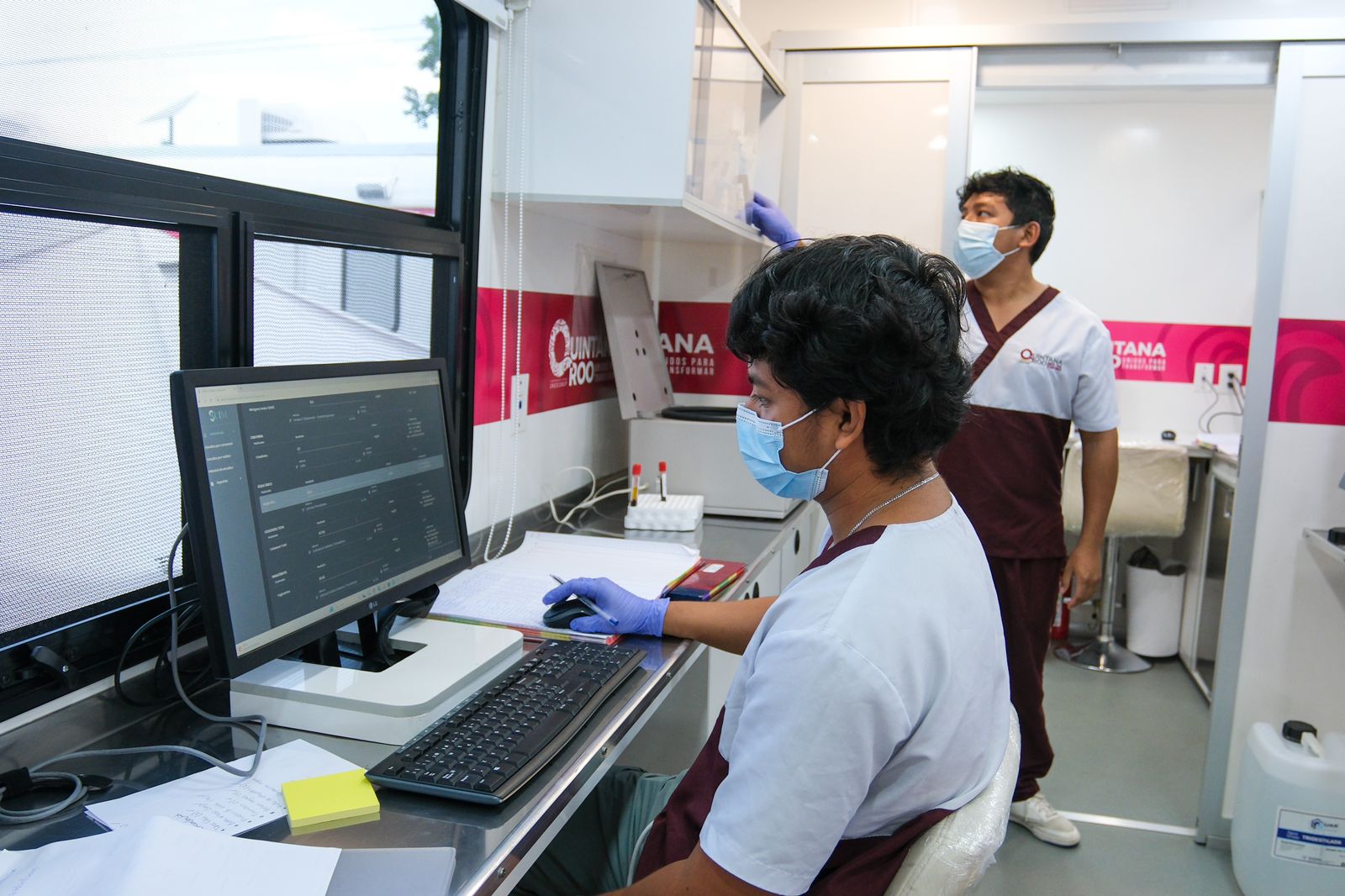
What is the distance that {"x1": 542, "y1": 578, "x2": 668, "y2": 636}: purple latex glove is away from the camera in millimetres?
1540

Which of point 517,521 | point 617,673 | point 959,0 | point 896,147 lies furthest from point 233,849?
point 959,0

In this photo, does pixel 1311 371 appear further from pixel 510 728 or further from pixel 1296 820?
pixel 510 728

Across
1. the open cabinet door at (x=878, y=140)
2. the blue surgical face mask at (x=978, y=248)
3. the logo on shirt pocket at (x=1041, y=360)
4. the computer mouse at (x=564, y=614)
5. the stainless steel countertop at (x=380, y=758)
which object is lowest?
the stainless steel countertop at (x=380, y=758)

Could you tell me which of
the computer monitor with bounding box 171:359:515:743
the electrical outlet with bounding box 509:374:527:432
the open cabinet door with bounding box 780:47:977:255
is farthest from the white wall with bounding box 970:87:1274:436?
the computer monitor with bounding box 171:359:515:743

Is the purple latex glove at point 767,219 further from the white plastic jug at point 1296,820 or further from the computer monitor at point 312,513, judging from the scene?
the white plastic jug at point 1296,820

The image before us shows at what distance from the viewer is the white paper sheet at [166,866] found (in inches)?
32.5

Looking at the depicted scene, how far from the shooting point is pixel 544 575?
1.82m

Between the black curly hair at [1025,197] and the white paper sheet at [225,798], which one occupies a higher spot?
the black curly hair at [1025,197]

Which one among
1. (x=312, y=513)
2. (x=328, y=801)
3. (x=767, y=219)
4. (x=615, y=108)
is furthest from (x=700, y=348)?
(x=328, y=801)

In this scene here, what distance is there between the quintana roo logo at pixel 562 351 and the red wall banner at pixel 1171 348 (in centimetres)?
270

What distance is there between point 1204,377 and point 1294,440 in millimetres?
1773

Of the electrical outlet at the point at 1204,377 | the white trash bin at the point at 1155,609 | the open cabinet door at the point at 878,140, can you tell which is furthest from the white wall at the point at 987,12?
the white trash bin at the point at 1155,609

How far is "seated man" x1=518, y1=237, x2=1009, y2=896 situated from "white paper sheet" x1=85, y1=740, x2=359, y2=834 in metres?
0.38

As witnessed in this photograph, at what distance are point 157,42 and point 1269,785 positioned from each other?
109 inches
